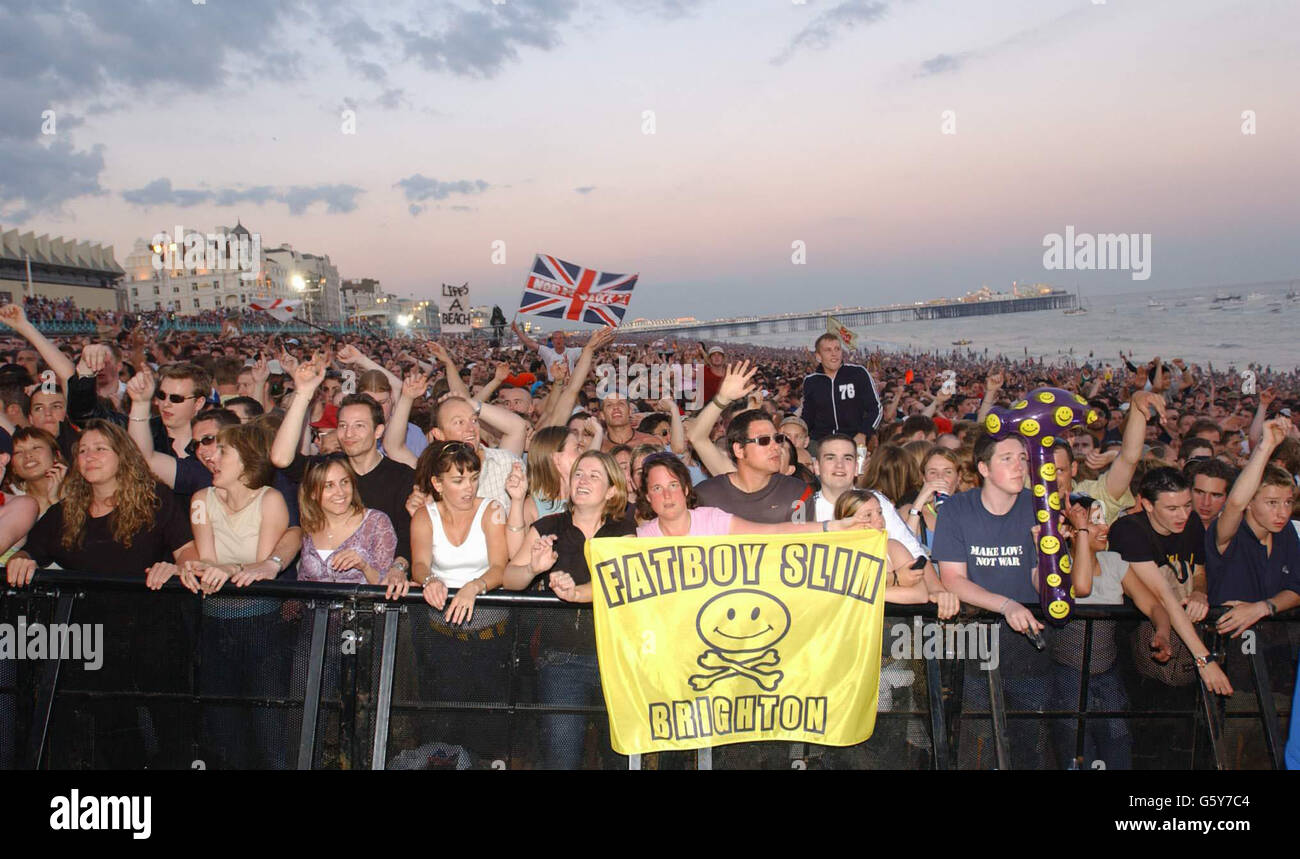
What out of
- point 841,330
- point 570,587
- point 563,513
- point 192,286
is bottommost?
point 570,587

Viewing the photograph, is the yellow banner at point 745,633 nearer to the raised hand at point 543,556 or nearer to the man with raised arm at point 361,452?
the raised hand at point 543,556

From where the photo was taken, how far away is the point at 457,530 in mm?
4301

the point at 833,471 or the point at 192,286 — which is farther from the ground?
the point at 192,286

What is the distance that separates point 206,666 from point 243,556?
2.36 ft

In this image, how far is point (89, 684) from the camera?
3.73 meters

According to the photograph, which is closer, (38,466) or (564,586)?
(564,586)

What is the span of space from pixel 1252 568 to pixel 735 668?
9.82ft

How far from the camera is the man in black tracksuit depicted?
8.54m

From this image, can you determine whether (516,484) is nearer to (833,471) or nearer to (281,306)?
(833,471)
